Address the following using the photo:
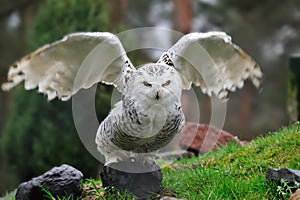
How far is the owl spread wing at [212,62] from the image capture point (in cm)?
399

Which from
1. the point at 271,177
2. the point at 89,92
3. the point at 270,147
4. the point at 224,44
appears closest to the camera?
the point at 271,177

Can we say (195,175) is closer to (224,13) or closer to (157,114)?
(157,114)

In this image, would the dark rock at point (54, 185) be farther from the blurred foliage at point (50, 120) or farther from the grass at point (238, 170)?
the blurred foliage at point (50, 120)

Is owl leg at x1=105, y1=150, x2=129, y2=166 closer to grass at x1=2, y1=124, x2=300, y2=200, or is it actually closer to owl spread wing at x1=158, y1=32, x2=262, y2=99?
grass at x1=2, y1=124, x2=300, y2=200

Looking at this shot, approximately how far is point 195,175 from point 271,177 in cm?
86

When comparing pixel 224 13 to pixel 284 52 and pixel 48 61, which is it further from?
pixel 48 61

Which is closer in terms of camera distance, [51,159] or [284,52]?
[51,159]

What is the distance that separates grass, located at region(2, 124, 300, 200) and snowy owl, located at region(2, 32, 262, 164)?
0.52 metres

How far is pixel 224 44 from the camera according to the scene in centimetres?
423

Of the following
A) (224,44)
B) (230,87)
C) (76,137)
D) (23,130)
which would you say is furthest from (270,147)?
(23,130)

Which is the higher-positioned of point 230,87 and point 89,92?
→ point 230,87

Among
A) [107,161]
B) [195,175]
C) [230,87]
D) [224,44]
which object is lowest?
[195,175]

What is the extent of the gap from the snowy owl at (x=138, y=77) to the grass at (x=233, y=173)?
1.71 feet

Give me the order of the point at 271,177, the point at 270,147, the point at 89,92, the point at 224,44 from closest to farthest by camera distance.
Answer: the point at 271,177, the point at 224,44, the point at 270,147, the point at 89,92
